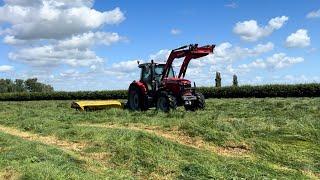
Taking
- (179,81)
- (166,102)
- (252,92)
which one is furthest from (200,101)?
(252,92)

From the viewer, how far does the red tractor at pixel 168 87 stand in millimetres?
22453

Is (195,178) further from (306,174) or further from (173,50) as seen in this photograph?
(173,50)

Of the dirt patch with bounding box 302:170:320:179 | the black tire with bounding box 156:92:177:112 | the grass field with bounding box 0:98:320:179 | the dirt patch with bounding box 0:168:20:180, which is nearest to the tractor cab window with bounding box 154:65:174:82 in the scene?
the black tire with bounding box 156:92:177:112

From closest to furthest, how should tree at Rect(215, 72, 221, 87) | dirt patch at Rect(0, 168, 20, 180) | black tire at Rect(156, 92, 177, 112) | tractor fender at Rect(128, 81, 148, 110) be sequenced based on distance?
1. dirt patch at Rect(0, 168, 20, 180)
2. black tire at Rect(156, 92, 177, 112)
3. tractor fender at Rect(128, 81, 148, 110)
4. tree at Rect(215, 72, 221, 87)

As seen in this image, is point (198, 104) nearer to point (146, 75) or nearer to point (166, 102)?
point (166, 102)

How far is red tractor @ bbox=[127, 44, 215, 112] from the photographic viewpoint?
73.7 ft

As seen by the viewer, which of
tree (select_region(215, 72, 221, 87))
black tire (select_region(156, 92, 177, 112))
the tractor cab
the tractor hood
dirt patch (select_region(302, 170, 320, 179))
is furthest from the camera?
tree (select_region(215, 72, 221, 87))

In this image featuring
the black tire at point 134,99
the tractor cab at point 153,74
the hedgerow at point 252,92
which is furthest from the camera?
the hedgerow at point 252,92

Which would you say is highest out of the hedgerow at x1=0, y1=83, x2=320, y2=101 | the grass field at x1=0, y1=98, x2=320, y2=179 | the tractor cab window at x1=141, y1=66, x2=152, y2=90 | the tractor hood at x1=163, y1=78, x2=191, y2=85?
the tractor cab window at x1=141, y1=66, x2=152, y2=90

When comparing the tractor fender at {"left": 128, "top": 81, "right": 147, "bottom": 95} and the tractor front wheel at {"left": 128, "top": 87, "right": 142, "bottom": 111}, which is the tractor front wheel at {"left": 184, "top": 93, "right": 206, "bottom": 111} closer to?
the tractor fender at {"left": 128, "top": 81, "right": 147, "bottom": 95}

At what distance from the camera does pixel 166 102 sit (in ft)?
73.0

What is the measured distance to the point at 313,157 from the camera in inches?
438

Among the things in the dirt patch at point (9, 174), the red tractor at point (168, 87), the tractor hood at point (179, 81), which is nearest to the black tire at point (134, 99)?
the red tractor at point (168, 87)

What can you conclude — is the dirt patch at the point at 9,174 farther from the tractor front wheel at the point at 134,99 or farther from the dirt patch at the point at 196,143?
the tractor front wheel at the point at 134,99
